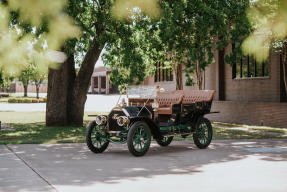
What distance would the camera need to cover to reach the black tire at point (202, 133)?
35.4ft

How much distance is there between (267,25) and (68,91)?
9.31 m

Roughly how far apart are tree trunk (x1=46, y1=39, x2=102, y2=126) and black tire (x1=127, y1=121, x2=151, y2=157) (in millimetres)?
8955

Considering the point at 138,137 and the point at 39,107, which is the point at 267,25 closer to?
the point at 138,137

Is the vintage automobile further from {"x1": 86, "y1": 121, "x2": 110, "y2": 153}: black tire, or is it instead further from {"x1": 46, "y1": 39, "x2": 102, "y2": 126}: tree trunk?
{"x1": 46, "y1": 39, "x2": 102, "y2": 126}: tree trunk

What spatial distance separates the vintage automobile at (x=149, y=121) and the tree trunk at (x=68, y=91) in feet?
24.2

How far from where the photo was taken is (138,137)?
9344 mm

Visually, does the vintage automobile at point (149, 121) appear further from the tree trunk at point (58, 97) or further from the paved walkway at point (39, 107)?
the paved walkway at point (39, 107)

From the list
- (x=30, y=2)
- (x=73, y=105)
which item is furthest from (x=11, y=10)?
(x=73, y=105)

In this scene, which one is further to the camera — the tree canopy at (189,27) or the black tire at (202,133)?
the tree canopy at (189,27)

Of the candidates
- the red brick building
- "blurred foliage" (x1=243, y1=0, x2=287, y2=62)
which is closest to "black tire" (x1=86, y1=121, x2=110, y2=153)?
"blurred foliage" (x1=243, y1=0, x2=287, y2=62)

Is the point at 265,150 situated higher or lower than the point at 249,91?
lower

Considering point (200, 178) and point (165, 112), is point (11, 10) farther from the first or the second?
point (200, 178)

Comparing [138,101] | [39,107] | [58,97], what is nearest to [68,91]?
[58,97]

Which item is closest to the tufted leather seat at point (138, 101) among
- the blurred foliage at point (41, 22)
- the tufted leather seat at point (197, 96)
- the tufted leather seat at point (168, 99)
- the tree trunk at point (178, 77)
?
the tufted leather seat at point (168, 99)
